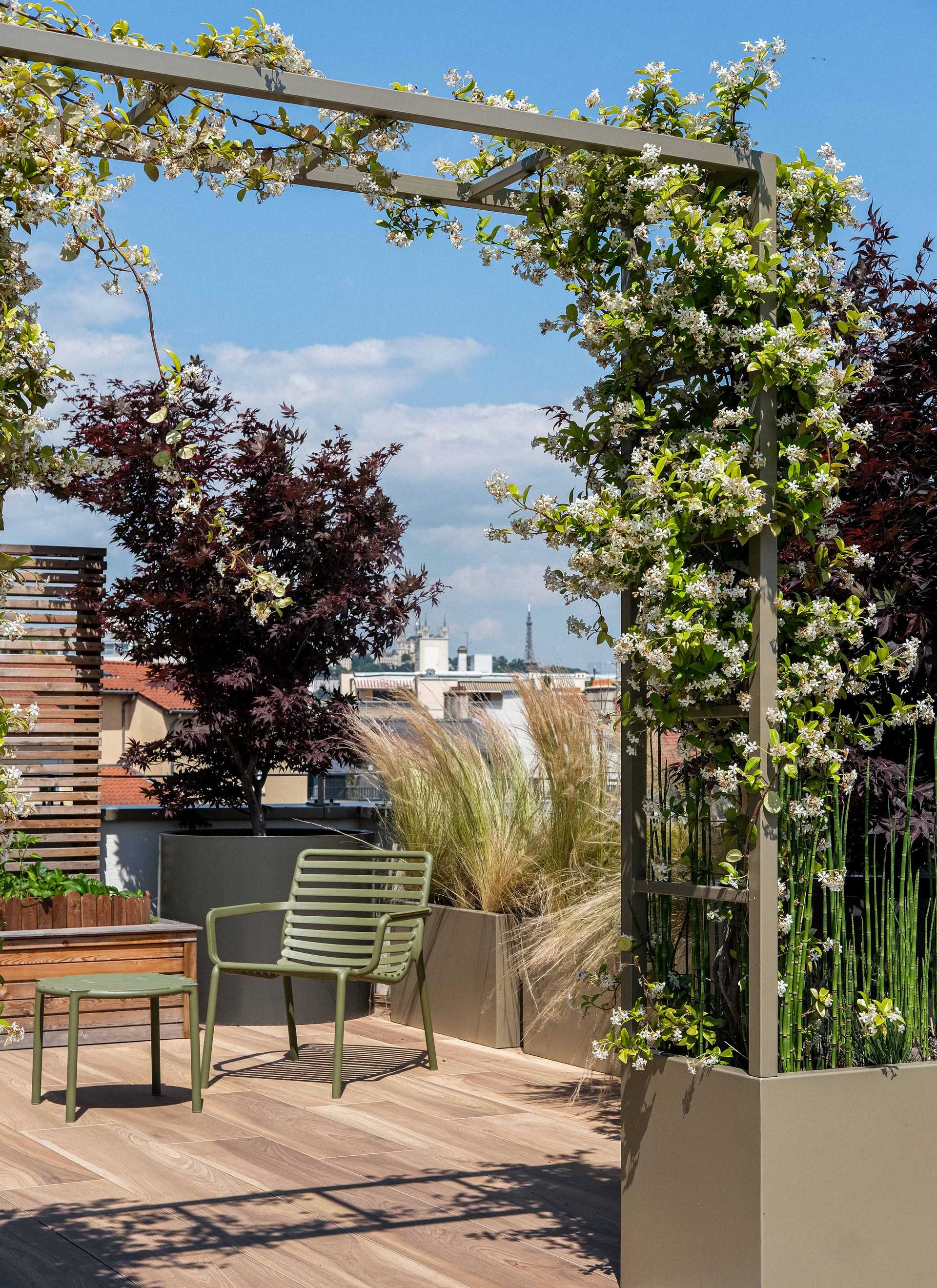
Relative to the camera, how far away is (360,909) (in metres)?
5.94

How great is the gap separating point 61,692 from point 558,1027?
282 centimetres

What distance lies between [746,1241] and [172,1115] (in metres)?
2.52

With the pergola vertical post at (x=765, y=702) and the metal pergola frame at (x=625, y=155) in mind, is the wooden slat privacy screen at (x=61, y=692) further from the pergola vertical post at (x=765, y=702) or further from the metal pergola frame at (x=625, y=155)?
the pergola vertical post at (x=765, y=702)

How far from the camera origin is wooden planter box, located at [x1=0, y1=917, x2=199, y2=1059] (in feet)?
19.1

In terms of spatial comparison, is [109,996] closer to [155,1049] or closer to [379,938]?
[155,1049]

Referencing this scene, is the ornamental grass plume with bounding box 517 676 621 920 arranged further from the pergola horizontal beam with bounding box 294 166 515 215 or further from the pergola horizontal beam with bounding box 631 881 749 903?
the pergola horizontal beam with bounding box 294 166 515 215

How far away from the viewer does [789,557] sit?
3.06 m

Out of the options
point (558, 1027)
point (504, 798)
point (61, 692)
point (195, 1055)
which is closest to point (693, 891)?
point (195, 1055)

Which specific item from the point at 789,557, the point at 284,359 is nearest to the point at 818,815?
the point at 789,557

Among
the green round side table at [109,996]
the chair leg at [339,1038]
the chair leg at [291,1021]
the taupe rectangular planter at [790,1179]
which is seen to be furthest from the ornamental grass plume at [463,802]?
the taupe rectangular planter at [790,1179]

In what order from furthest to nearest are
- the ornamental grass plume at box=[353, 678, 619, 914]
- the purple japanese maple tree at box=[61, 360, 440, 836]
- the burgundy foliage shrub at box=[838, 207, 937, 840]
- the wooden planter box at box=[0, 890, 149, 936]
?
the purple japanese maple tree at box=[61, 360, 440, 836] < the wooden planter box at box=[0, 890, 149, 936] < the ornamental grass plume at box=[353, 678, 619, 914] < the burgundy foliage shrub at box=[838, 207, 937, 840]

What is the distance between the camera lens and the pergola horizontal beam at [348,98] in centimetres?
231

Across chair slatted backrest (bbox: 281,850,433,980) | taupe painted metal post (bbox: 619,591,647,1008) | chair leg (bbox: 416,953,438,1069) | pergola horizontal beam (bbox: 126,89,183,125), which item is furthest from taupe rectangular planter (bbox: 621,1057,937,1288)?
chair leg (bbox: 416,953,438,1069)

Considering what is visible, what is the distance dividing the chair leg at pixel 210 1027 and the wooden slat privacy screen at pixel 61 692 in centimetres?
163
